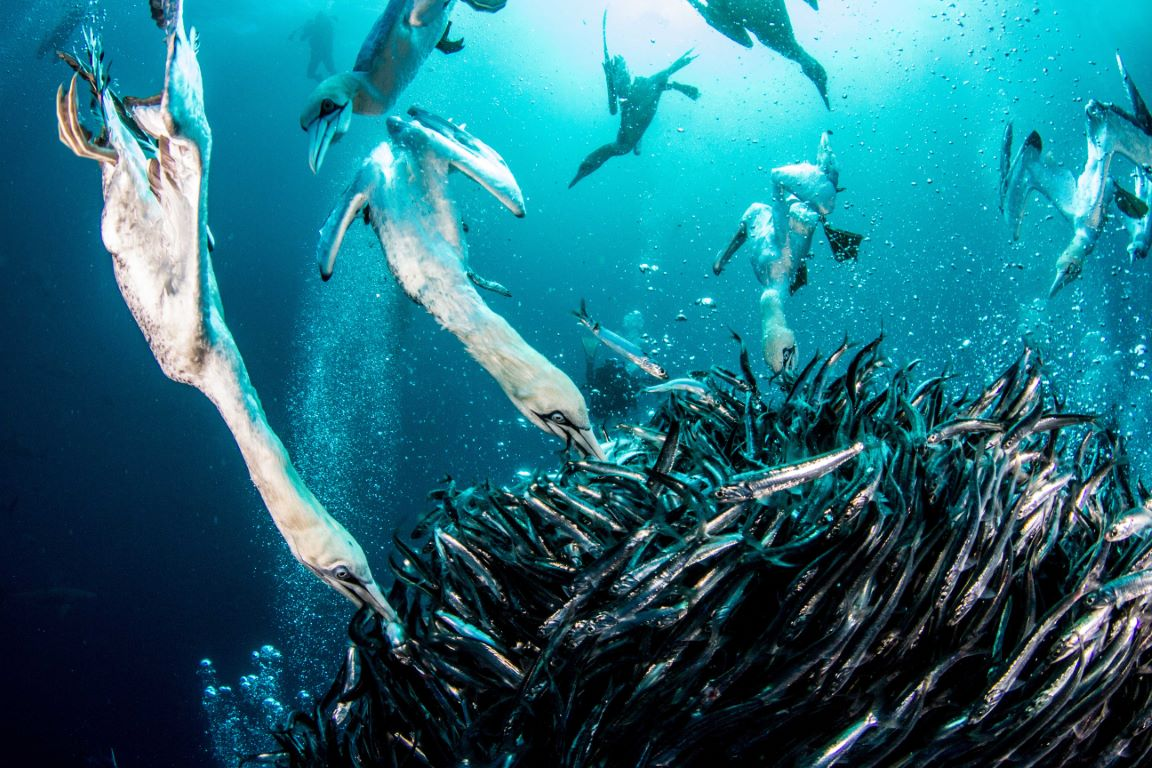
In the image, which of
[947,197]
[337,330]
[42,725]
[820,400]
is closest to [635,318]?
[337,330]

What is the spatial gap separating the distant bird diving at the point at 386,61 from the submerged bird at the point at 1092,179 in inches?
291

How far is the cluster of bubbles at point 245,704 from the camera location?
19109mm

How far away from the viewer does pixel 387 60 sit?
2.97 m

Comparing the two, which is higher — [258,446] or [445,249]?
[445,249]

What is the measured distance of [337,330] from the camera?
30.3 m

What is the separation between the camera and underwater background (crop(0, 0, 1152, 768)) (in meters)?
20.5

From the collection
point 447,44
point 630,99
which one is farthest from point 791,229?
point 630,99

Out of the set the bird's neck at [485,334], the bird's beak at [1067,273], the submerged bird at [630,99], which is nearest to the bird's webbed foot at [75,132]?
the bird's neck at [485,334]

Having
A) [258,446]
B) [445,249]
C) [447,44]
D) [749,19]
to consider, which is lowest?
[258,446]

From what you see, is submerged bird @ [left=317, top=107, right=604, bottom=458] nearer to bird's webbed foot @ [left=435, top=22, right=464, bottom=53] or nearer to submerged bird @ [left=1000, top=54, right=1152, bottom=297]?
bird's webbed foot @ [left=435, top=22, right=464, bottom=53]

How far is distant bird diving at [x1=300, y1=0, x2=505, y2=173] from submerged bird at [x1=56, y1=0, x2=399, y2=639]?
0.84 meters

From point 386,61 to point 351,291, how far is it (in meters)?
27.1

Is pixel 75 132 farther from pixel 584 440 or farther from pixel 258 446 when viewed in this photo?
pixel 584 440

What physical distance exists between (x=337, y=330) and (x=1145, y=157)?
29.3 m
